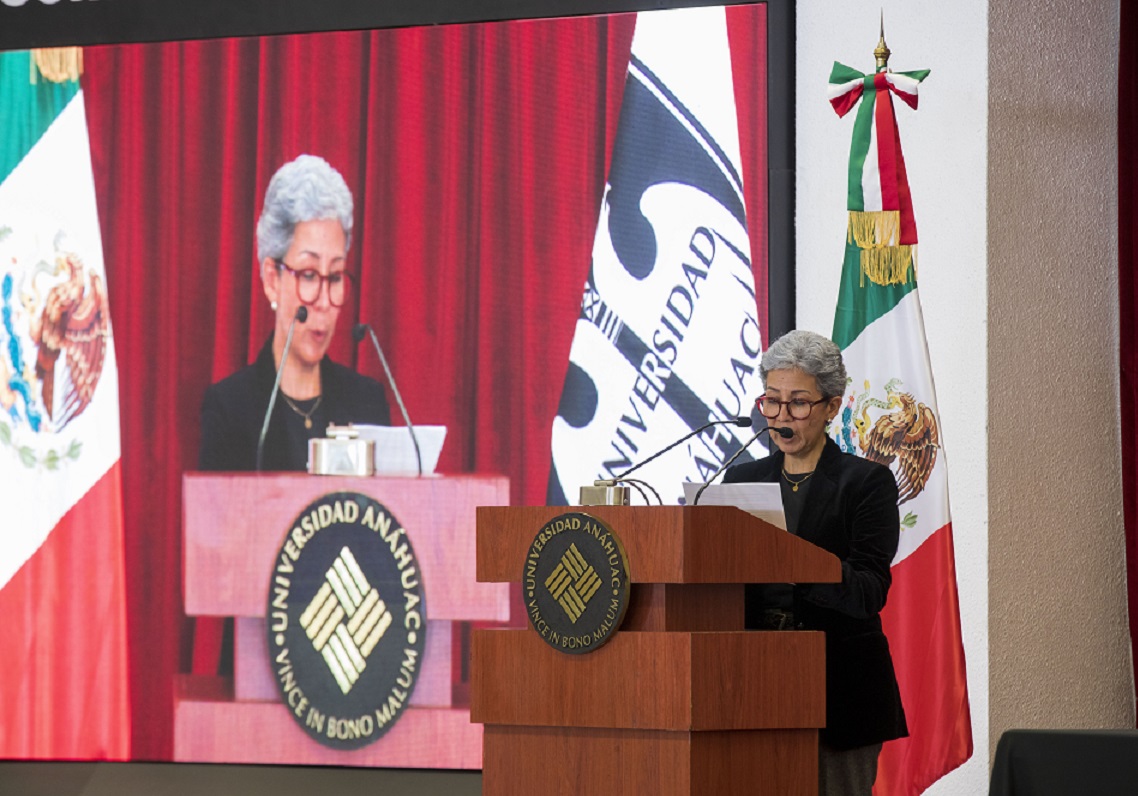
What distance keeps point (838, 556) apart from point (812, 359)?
1.27 ft

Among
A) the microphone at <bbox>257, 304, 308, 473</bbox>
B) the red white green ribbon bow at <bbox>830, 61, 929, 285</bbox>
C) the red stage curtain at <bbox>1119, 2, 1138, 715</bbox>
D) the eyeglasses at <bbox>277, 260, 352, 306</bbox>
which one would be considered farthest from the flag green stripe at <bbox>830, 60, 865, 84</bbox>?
the microphone at <bbox>257, 304, 308, 473</bbox>

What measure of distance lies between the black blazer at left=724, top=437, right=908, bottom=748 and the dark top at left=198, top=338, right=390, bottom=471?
7.31ft

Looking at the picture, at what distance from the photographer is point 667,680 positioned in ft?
7.69

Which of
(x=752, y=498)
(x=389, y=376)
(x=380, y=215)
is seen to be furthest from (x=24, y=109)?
(x=752, y=498)

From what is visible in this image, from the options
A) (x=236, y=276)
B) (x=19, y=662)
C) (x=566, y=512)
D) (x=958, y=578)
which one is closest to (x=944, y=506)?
(x=958, y=578)

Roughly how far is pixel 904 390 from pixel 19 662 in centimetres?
312

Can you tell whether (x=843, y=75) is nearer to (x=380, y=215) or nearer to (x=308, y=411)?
(x=380, y=215)

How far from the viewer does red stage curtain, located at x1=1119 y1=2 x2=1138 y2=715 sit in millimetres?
4188

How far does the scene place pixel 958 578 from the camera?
409cm

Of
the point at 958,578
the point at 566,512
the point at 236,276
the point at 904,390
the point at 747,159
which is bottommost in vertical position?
the point at 958,578

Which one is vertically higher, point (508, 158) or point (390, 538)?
point (508, 158)

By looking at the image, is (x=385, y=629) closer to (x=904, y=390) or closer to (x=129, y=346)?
(x=129, y=346)

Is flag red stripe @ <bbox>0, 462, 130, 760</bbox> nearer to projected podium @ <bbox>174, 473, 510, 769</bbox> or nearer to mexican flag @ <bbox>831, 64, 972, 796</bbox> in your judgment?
projected podium @ <bbox>174, 473, 510, 769</bbox>

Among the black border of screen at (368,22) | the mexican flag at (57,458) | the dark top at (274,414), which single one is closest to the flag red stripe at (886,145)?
the black border of screen at (368,22)
